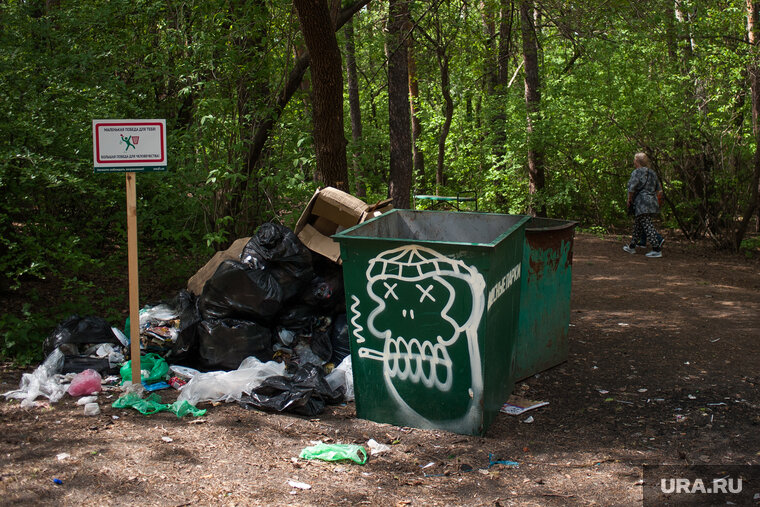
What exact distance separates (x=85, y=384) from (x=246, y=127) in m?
3.65

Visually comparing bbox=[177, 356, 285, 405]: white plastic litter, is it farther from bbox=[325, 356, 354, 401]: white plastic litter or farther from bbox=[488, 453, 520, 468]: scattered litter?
bbox=[488, 453, 520, 468]: scattered litter

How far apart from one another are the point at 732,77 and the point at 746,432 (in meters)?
8.31

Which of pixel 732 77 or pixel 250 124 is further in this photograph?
pixel 732 77

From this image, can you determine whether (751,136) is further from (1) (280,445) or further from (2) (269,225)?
(1) (280,445)

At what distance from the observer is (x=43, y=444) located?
3803 millimetres

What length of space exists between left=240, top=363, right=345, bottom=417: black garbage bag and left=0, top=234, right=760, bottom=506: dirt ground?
0.27 ft

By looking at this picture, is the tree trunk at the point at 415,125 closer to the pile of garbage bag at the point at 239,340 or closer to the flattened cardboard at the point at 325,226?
the flattened cardboard at the point at 325,226

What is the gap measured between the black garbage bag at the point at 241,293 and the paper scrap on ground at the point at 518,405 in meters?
1.77

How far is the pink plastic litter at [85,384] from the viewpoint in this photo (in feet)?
15.0

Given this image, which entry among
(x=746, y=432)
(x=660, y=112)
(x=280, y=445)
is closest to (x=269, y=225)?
(x=280, y=445)

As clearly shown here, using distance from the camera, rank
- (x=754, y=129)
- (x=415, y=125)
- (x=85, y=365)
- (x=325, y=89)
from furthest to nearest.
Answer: (x=415, y=125) < (x=754, y=129) < (x=325, y=89) < (x=85, y=365)

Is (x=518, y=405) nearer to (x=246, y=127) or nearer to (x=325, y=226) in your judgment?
(x=325, y=226)

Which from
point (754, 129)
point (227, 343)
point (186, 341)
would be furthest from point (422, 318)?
point (754, 129)

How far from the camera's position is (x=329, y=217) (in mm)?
5660
